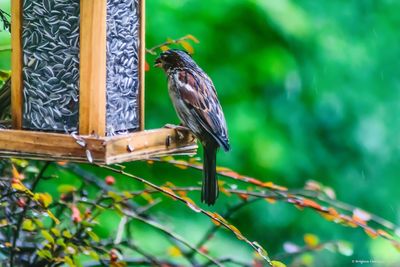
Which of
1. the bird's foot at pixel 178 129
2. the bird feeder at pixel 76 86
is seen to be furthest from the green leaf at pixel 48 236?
the bird's foot at pixel 178 129

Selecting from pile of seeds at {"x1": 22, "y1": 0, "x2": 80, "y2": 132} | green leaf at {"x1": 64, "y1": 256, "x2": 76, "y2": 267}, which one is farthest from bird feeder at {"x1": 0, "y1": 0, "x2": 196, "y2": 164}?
green leaf at {"x1": 64, "y1": 256, "x2": 76, "y2": 267}

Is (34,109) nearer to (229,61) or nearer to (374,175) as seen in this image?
(229,61)

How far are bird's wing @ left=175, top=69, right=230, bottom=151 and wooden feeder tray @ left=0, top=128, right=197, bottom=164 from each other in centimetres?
49

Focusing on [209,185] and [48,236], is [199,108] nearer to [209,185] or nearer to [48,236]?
[209,185]

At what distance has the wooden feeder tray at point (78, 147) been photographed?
273 centimetres

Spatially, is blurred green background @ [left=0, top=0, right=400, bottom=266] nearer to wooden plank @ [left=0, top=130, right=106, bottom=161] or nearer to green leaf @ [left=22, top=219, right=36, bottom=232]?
green leaf @ [left=22, top=219, right=36, bottom=232]

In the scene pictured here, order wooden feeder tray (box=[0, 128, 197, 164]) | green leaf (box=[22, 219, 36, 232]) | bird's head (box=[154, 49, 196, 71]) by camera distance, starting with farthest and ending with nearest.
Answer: bird's head (box=[154, 49, 196, 71]) → green leaf (box=[22, 219, 36, 232]) → wooden feeder tray (box=[0, 128, 197, 164])

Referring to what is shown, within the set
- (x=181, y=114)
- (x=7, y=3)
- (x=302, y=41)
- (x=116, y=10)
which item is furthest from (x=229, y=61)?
(x=116, y=10)

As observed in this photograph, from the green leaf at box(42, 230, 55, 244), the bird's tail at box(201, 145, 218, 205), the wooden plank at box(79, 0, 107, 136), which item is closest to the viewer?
the wooden plank at box(79, 0, 107, 136)

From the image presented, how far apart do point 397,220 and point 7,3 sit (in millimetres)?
2726

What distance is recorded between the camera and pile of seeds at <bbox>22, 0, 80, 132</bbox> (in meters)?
2.96

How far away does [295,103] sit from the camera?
572cm

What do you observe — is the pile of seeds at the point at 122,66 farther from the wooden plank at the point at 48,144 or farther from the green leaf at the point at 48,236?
the green leaf at the point at 48,236

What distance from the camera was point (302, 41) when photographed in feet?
17.7
